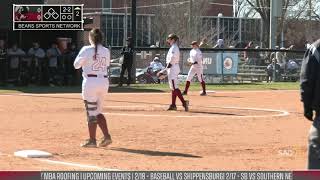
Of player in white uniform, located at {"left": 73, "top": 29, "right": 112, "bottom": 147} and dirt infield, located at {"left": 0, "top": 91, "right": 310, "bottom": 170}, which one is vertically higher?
player in white uniform, located at {"left": 73, "top": 29, "right": 112, "bottom": 147}

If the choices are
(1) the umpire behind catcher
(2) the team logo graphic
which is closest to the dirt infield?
(1) the umpire behind catcher

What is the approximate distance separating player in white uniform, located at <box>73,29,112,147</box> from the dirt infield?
1.43 feet

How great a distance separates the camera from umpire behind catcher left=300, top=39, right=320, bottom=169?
6656mm

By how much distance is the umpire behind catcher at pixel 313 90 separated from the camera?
6656mm

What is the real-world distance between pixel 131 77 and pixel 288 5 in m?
40.3

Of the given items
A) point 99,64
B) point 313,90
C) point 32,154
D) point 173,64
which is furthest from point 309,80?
point 173,64

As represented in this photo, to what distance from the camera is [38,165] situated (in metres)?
9.32

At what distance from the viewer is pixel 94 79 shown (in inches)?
447

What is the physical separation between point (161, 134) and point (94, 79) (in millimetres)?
2424

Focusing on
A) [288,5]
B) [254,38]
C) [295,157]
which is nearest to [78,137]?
[295,157]

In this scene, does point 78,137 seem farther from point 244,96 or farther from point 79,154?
point 244,96
